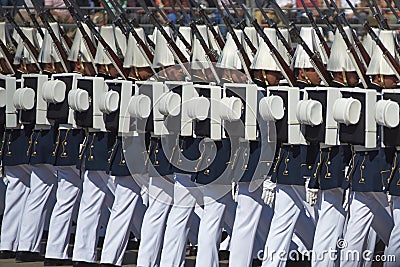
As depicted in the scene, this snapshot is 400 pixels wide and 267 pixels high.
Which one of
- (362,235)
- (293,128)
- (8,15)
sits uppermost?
(8,15)

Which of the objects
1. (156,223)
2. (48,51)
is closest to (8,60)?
(48,51)

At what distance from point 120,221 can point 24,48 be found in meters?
1.97

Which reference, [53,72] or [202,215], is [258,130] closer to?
[202,215]

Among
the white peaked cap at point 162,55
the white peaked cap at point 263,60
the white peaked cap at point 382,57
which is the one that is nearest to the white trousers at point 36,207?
the white peaked cap at point 162,55

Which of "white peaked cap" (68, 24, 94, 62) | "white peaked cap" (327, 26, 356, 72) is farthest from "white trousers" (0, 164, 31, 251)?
"white peaked cap" (327, 26, 356, 72)

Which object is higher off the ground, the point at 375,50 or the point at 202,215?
the point at 375,50

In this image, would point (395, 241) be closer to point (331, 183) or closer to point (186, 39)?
point (331, 183)

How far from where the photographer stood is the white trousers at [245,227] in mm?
9719

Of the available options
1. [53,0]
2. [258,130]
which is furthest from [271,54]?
[53,0]

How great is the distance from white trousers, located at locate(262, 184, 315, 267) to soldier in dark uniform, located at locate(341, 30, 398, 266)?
391mm

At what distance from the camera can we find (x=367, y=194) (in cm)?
929

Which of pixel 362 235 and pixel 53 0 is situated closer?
pixel 362 235

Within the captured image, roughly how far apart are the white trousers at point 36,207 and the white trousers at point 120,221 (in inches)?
33.7

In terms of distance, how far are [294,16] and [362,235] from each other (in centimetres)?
383
